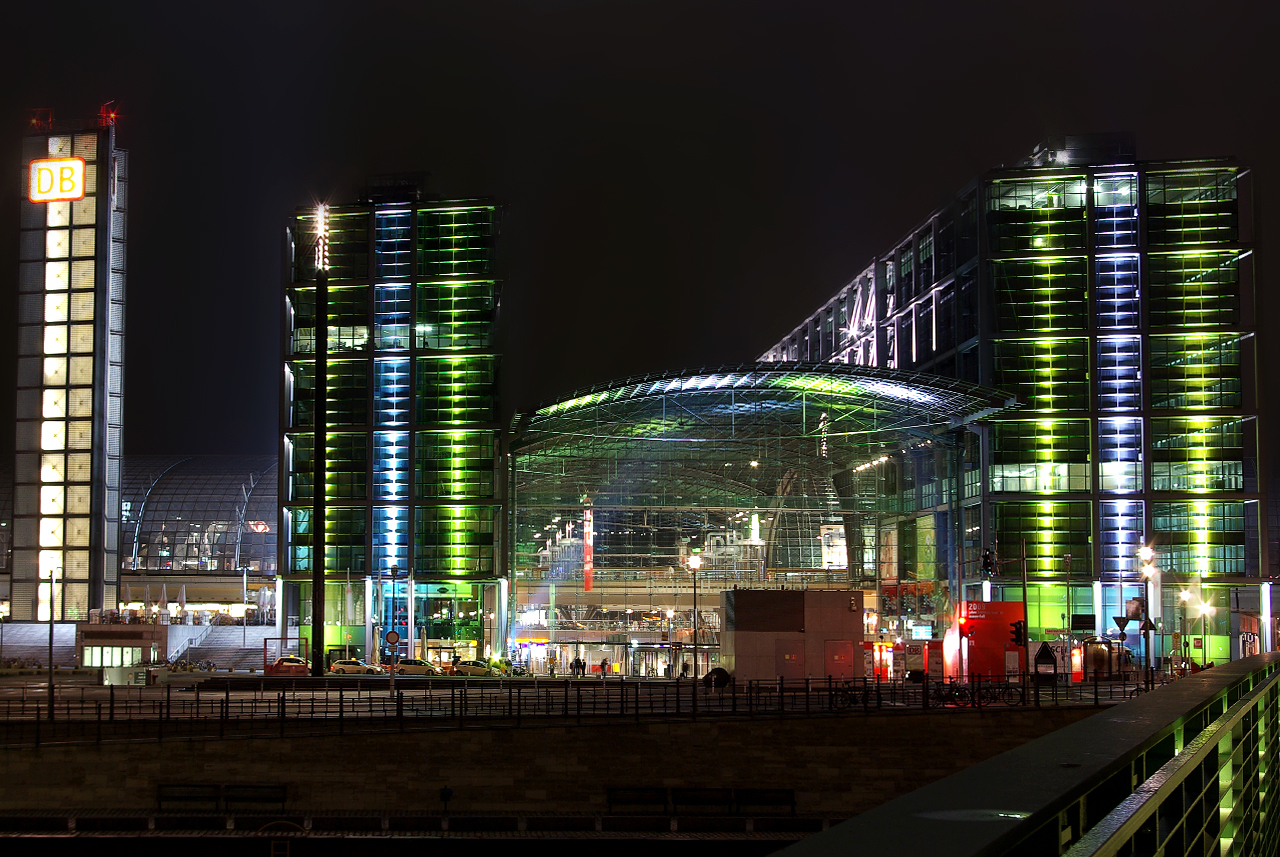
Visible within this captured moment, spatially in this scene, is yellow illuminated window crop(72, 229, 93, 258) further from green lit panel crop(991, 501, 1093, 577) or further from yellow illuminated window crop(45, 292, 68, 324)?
green lit panel crop(991, 501, 1093, 577)

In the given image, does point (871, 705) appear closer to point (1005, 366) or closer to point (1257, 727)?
point (1257, 727)

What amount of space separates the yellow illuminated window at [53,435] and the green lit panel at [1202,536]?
6930 cm

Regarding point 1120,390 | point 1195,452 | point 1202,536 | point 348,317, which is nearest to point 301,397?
point 348,317

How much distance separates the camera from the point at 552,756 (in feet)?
123

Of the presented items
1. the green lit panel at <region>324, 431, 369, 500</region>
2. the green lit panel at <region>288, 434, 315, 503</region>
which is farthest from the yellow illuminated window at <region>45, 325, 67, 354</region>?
the green lit panel at <region>324, 431, 369, 500</region>

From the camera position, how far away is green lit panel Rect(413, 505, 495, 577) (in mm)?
84500

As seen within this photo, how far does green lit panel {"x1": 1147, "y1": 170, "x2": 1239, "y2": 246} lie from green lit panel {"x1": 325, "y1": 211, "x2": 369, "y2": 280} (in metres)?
47.4

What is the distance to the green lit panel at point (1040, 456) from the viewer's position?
81.1m

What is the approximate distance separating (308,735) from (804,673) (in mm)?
22356

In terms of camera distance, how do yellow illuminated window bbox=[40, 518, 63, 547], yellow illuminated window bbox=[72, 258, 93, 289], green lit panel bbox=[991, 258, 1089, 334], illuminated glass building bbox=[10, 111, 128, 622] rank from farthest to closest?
yellow illuminated window bbox=[72, 258, 93, 289] < yellow illuminated window bbox=[40, 518, 63, 547] < illuminated glass building bbox=[10, 111, 128, 622] < green lit panel bbox=[991, 258, 1089, 334]

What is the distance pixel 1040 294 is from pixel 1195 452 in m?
12.9

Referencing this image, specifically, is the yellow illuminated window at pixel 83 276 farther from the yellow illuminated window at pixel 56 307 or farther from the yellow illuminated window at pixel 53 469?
the yellow illuminated window at pixel 53 469

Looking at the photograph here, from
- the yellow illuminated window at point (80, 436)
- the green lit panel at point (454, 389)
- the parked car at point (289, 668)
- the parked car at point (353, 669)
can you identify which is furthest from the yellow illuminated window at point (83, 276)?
the parked car at point (353, 669)

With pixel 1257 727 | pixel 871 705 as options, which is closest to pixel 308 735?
pixel 871 705
